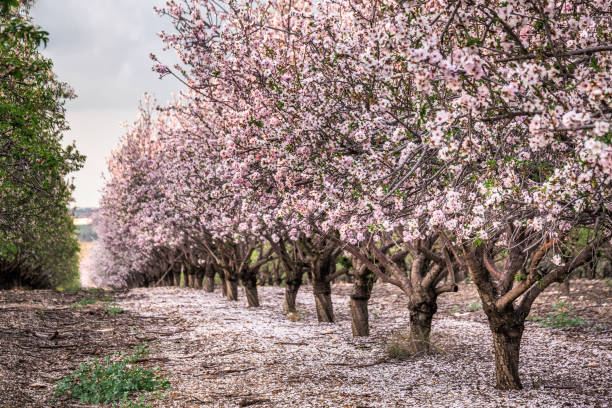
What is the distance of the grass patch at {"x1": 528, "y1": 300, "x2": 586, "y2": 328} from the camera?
13.6m

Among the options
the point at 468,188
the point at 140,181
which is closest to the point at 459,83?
the point at 468,188

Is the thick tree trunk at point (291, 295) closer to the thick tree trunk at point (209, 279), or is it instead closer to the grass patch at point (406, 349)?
the grass patch at point (406, 349)

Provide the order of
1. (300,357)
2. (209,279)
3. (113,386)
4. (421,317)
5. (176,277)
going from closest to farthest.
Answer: (113,386) < (421,317) < (300,357) < (209,279) < (176,277)

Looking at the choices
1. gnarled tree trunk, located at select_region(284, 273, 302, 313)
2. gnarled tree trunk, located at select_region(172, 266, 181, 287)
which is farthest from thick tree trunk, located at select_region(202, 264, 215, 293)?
gnarled tree trunk, located at select_region(284, 273, 302, 313)

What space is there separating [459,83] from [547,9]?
2.83ft

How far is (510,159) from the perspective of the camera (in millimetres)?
4844

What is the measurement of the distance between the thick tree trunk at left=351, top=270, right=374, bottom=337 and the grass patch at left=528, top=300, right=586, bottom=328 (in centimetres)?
552

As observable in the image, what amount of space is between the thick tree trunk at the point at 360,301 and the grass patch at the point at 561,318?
5516mm

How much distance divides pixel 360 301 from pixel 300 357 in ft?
8.47

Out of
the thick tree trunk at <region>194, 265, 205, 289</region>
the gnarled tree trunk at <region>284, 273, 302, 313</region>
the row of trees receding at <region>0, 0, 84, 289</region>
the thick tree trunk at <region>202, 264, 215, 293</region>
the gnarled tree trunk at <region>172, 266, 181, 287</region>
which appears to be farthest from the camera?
the gnarled tree trunk at <region>172, 266, 181, 287</region>

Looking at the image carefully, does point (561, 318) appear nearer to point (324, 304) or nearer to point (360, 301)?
point (360, 301)

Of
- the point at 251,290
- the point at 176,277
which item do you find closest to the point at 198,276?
the point at 176,277

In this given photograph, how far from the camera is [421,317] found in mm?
9953

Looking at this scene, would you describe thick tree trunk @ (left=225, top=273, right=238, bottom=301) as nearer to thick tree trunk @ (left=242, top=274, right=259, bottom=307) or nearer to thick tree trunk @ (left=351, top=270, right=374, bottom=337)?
thick tree trunk @ (left=242, top=274, right=259, bottom=307)
